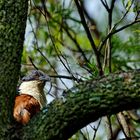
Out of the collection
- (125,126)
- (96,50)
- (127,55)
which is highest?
(127,55)

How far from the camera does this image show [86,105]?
178cm

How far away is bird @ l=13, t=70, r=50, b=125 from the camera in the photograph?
7.66ft

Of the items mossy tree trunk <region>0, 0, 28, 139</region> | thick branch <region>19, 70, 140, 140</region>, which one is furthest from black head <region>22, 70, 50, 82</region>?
thick branch <region>19, 70, 140, 140</region>

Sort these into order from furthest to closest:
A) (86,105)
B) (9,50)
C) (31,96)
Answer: (31,96), (9,50), (86,105)

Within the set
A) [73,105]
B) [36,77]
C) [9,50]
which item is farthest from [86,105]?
[36,77]

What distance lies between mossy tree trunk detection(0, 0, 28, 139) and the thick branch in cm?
12

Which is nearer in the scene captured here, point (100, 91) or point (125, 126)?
point (100, 91)

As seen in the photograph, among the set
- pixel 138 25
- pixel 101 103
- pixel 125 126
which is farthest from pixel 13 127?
pixel 138 25

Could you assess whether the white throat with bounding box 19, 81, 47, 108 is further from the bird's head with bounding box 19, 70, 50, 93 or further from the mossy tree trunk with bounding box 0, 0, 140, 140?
the mossy tree trunk with bounding box 0, 0, 140, 140

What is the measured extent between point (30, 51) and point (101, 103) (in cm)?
234

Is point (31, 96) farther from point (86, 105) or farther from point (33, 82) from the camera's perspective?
point (86, 105)

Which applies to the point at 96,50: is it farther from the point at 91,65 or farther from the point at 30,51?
the point at 30,51

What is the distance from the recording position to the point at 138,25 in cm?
375

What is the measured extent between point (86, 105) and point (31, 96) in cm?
78
